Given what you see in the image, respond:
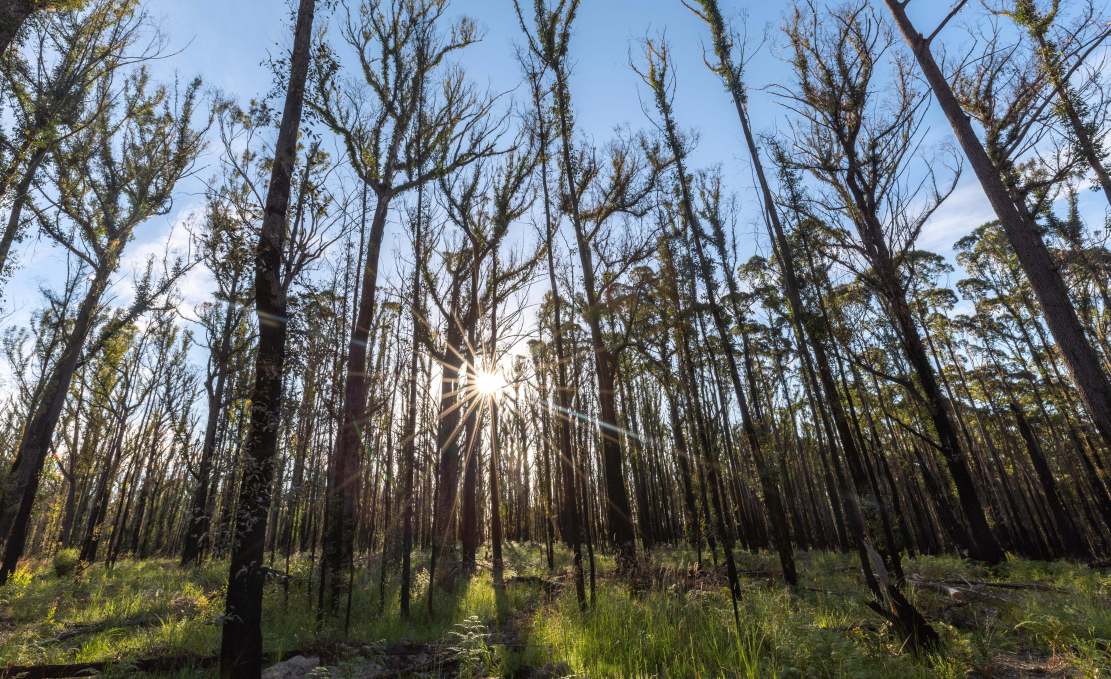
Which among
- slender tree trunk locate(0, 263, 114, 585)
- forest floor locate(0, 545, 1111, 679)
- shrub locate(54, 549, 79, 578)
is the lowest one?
forest floor locate(0, 545, 1111, 679)

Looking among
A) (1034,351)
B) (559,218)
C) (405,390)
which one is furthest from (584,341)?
(1034,351)

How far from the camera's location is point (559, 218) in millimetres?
11062

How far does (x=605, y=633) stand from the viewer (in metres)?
4.98

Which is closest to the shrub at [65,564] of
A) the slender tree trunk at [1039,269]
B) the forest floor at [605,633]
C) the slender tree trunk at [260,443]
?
the forest floor at [605,633]

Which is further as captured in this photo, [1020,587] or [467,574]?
[467,574]

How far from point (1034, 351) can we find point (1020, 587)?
1854 centimetres

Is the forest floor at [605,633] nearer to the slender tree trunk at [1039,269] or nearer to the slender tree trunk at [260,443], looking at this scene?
the slender tree trunk at [260,443]

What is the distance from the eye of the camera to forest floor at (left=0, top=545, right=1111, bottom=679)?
4047mm

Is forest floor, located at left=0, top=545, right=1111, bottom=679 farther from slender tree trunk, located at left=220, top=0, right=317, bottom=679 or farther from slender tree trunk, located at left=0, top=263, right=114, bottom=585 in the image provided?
slender tree trunk, located at left=0, top=263, right=114, bottom=585

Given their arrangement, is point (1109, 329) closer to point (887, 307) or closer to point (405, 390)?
point (887, 307)

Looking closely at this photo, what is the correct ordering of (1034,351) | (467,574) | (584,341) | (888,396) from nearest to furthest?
(467,574) < (584,341) < (1034,351) < (888,396)

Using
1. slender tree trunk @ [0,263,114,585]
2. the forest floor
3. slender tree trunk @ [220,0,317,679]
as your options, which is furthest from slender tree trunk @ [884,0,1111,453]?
slender tree trunk @ [0,263,114,585]

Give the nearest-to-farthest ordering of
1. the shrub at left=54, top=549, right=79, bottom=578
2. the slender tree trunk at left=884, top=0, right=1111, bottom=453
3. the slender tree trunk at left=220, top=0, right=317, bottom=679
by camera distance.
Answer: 1. the slender tree trunk at left=220, top=0, right=317, bottom=679
2. the slender tree trunk at left=884, top=0, right=1111, bottom=453
3. the shrub at left=54, top=549, right=79, bottom=578

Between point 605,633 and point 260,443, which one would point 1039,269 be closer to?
point 605,633
